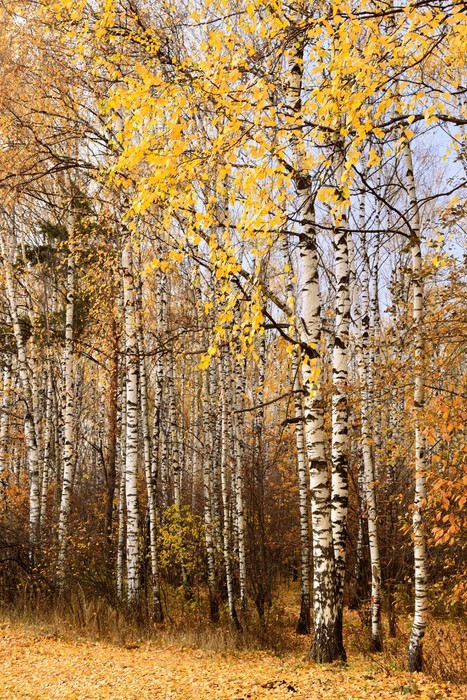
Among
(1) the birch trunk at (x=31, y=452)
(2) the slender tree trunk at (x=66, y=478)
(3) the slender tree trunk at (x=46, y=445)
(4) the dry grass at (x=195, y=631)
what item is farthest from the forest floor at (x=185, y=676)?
(3) the slender tree trunk at (x=46, y=445)

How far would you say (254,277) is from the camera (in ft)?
15.2

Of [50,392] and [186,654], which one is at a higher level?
[50,392]

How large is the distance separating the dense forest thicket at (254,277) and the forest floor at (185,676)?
524mm

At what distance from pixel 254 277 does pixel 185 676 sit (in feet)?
15.2

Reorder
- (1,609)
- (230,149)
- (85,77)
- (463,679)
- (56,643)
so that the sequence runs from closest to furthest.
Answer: (230,149) < (463,679) < (56,643) < (85,77) < (1,609)

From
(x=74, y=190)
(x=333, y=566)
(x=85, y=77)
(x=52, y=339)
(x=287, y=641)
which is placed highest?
(x=85, y=77)

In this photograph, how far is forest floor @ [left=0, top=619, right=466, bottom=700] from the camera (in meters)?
5.62

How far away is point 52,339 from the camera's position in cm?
1576

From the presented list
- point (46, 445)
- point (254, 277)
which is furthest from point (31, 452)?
point (254, 277)

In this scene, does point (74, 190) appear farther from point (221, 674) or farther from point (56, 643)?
point (221, 674)

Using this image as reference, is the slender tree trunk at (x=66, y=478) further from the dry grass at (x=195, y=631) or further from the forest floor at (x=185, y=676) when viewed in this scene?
the forest floor at (x=185, y=676)

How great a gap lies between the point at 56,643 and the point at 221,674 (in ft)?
10.0

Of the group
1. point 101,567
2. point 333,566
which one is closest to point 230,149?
point 333,566

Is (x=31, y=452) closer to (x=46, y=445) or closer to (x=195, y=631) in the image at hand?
(x=46, y=445)
